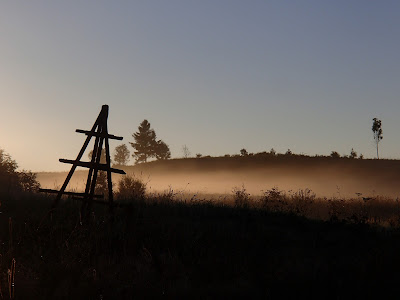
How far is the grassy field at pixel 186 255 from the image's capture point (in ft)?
26.8

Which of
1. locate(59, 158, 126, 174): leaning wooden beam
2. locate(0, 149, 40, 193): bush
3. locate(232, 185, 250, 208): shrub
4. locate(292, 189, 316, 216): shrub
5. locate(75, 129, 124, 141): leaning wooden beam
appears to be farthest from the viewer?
locate(0, 149, 40, 193): bush

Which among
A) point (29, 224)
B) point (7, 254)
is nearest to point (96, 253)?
point (7, 254)

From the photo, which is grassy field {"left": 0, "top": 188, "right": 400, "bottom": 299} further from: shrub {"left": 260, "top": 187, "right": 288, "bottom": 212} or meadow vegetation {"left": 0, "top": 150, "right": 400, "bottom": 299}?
shrub {"left": 260, "top": 187, "right": 288, "bottom": 212}

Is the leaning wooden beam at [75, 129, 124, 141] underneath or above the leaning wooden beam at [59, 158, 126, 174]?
above

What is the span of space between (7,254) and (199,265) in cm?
417

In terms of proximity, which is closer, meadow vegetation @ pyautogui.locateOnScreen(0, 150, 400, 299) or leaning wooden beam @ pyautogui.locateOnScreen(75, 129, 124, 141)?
meadow vegetation @ pyautogui.locateOnScreen(0, 150, 400, 299)

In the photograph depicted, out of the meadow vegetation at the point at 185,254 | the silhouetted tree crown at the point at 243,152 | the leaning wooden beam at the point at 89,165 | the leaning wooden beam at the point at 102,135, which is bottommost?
the meadow vegetation at the point at 185,254

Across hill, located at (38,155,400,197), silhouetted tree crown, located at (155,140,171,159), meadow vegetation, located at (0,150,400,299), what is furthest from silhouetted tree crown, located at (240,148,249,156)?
meadow vegetation, located at (0,150,400,299)

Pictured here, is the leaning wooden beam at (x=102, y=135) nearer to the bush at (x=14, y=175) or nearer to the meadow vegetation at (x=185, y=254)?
the meadow vegetation at (x=185, y=254)

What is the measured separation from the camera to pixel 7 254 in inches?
372

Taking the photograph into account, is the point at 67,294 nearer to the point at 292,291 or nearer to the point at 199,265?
the point at 199,265

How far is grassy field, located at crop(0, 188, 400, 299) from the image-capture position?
8.16m

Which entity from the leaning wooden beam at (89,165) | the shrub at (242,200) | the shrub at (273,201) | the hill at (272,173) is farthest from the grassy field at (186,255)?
the hill at (272,173)

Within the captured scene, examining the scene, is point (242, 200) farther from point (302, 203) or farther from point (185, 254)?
point (185, 254)
